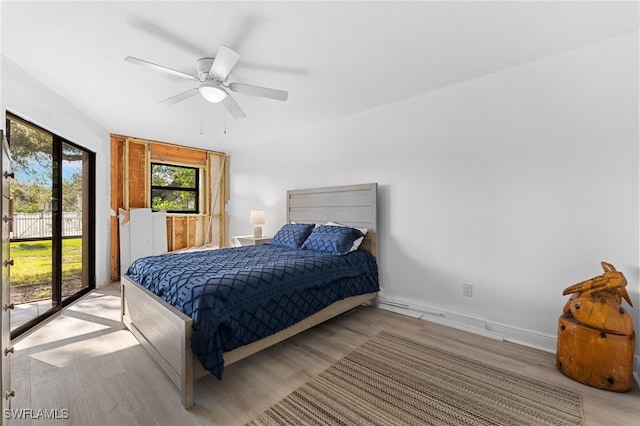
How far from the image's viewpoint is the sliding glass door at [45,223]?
104 inches

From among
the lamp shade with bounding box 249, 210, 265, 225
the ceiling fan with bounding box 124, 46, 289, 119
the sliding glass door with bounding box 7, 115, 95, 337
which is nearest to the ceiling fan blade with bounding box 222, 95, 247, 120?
the ceiling fan with bounding box 124, 46, 289, 119

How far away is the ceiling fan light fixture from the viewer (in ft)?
7.28

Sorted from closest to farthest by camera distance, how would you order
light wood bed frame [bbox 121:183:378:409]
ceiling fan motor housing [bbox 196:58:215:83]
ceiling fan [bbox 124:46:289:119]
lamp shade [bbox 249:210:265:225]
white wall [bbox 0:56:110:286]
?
light wood bed frame [bbox 121:183:378:409], ceiling fan [bbox 124:46:289:119], ceiling fan motor housing [bbox 196:58:215:83], white wall [bbox 0:56:110:286], lamp shade [bbox 249:210:265:225]

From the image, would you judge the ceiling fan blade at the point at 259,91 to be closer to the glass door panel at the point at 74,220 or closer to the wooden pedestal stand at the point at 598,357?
the glass door panel at the point at 74,220

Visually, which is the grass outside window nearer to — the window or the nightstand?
the window

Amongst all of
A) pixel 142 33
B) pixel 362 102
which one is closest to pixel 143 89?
pixel 142 33

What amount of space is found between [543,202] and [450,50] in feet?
4.69

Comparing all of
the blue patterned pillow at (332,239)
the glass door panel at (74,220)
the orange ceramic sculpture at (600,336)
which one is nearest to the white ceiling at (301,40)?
the glass door panel at (74,220)

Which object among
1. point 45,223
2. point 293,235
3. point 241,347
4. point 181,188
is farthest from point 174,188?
point 241,347

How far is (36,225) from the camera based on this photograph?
2.83m

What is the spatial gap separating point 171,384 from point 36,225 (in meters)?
2.33

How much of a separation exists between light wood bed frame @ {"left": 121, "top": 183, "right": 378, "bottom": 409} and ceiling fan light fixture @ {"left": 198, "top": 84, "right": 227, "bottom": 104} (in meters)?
1.60

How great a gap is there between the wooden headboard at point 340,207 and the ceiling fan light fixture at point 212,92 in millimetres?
1775

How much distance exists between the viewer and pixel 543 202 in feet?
7.63
